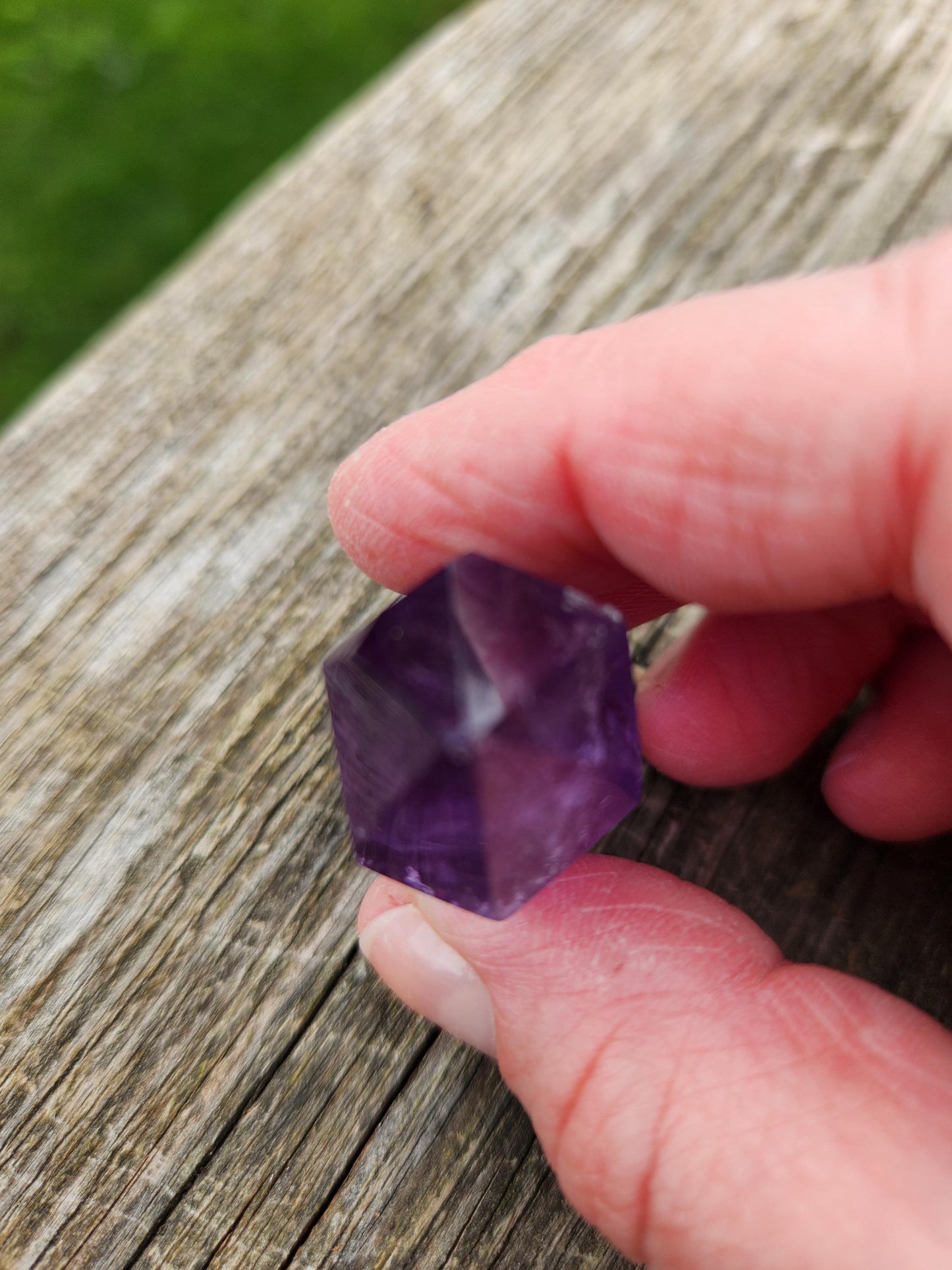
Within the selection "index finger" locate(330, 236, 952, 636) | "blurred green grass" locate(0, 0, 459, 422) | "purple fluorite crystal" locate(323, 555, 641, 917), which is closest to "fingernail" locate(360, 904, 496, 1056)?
"purple fluorite crystal" locate(323, 555, 641, 917)

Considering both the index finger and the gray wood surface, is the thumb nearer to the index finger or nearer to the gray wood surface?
the gray wood surface

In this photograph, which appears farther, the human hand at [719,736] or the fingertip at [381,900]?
the fingertip at [381,900]

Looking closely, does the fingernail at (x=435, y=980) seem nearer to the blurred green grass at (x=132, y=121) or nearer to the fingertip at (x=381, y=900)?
the fingertip at (x=381, y=900)

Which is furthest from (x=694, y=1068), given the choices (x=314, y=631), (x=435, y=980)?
(x=314, y=631)

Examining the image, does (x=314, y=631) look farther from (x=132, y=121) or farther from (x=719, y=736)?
(x=132, y=121)

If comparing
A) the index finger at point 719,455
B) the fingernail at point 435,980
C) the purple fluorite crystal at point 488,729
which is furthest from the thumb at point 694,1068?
the index finger at point 719,455

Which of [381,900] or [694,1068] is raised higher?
[381,900]
